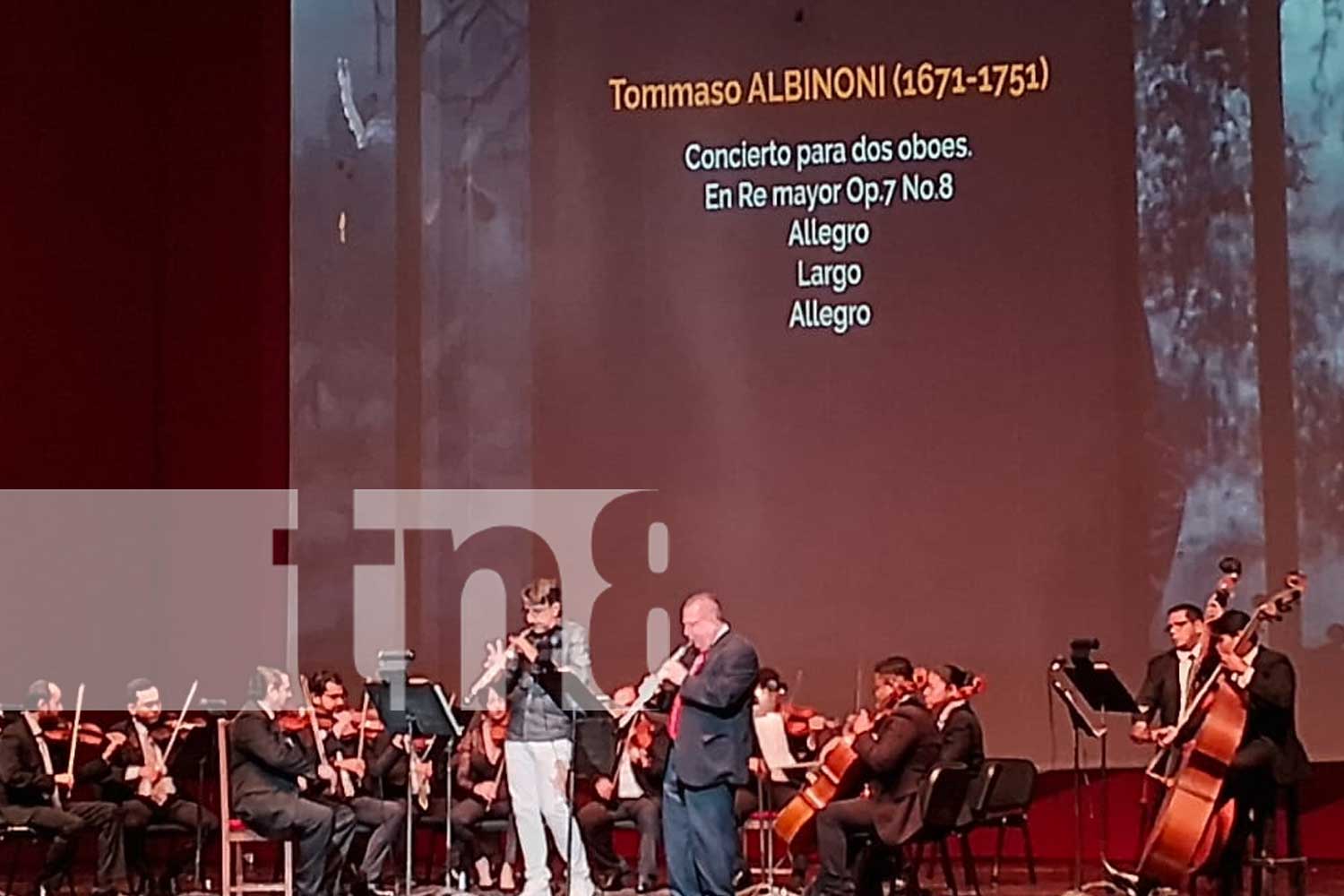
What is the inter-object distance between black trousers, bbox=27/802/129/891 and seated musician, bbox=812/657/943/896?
349 cm

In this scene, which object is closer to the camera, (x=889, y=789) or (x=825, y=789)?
(x=889, y=789)

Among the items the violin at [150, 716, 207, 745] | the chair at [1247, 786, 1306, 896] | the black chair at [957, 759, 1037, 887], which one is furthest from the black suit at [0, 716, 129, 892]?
the chair at [1247, 786, 1306, 896]

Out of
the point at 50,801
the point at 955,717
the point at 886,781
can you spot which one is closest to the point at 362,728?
the point at 50,801

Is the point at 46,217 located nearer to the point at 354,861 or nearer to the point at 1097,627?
the point at 354,861

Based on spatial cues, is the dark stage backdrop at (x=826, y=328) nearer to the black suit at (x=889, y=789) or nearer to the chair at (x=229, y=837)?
the chair at (x=229, y=837)

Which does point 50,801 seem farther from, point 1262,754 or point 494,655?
point 1262,754

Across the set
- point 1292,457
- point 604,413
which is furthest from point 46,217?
point 1292,457

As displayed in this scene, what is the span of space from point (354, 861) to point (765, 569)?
2.57 metres

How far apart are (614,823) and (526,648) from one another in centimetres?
170

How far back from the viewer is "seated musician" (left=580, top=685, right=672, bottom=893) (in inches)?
388

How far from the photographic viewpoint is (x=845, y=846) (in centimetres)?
859

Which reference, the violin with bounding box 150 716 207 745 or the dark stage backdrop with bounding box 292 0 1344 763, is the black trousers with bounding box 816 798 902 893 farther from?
the violin with bounding box 150 716 207 745

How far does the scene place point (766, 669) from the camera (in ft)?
33.4

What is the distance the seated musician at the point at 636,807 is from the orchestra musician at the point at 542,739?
75 cm
